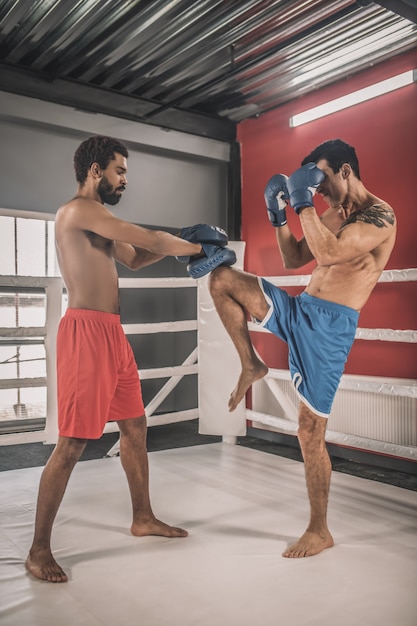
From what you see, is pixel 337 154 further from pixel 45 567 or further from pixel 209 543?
pixel 45 567

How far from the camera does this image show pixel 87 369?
219 centimetres

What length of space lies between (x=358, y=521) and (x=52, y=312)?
2.32 meters

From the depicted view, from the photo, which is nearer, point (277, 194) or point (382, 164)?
point (277, 194)

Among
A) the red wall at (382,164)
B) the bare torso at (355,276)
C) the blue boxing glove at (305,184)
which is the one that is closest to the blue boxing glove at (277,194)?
the blue boxing glove at (305,184)

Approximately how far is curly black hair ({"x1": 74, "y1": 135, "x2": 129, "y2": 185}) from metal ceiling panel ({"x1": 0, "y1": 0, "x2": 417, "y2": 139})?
4.09ft

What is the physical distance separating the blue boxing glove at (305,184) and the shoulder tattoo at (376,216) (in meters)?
0.23

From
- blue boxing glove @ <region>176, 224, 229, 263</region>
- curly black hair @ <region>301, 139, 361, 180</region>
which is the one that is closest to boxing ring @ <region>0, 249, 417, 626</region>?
curly black hair @ <region>301, 139, 361, 180</region>

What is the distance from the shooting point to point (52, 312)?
12.5 ft

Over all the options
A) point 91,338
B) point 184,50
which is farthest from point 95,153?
point 184,50

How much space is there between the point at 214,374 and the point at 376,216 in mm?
2268

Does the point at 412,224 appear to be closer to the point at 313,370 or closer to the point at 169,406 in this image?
the point at 313,370

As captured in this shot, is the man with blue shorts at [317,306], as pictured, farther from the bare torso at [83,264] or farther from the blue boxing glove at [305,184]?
the bare torso at [83,264]

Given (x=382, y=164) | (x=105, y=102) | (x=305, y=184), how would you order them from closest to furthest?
(x=305, y=184), (x=382, y=164), (x=105, y=102)

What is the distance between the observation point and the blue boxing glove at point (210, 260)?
2.36 meters
